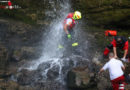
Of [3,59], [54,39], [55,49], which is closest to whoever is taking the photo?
[3,59]

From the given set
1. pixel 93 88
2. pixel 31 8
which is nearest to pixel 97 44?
pixel 93 88

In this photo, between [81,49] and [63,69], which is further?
[81,49]

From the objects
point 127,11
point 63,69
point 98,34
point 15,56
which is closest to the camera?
point 63,69

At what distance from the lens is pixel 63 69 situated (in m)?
7.48

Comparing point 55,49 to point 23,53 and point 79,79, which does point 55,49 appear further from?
point 79,79

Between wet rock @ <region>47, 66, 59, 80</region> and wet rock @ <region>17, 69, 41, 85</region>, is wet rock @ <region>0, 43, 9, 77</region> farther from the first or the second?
wet rock @ <region>47, 66, 59, 80</region>

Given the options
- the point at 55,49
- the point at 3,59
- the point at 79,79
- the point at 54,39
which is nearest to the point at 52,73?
the point at 79,79

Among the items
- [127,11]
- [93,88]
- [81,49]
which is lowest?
[93,88]

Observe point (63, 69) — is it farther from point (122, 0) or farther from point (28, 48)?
point (122, 0)

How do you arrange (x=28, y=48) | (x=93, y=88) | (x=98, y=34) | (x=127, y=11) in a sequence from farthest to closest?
(x=127, y=11) < (x=98, y=34) < (x=28, y=48) < (x=93, y=88)

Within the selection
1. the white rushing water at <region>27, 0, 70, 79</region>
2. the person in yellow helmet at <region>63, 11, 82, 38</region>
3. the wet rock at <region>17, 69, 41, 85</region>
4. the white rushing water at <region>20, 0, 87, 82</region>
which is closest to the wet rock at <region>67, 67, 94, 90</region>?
the white rushing water at <region>20, 0, 87, 82</region>

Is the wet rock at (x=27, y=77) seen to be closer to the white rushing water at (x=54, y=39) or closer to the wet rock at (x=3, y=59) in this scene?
the white rushing water at (x=54, y=39)

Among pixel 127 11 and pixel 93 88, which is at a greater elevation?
pixel 127 11

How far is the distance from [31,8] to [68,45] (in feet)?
13.2
